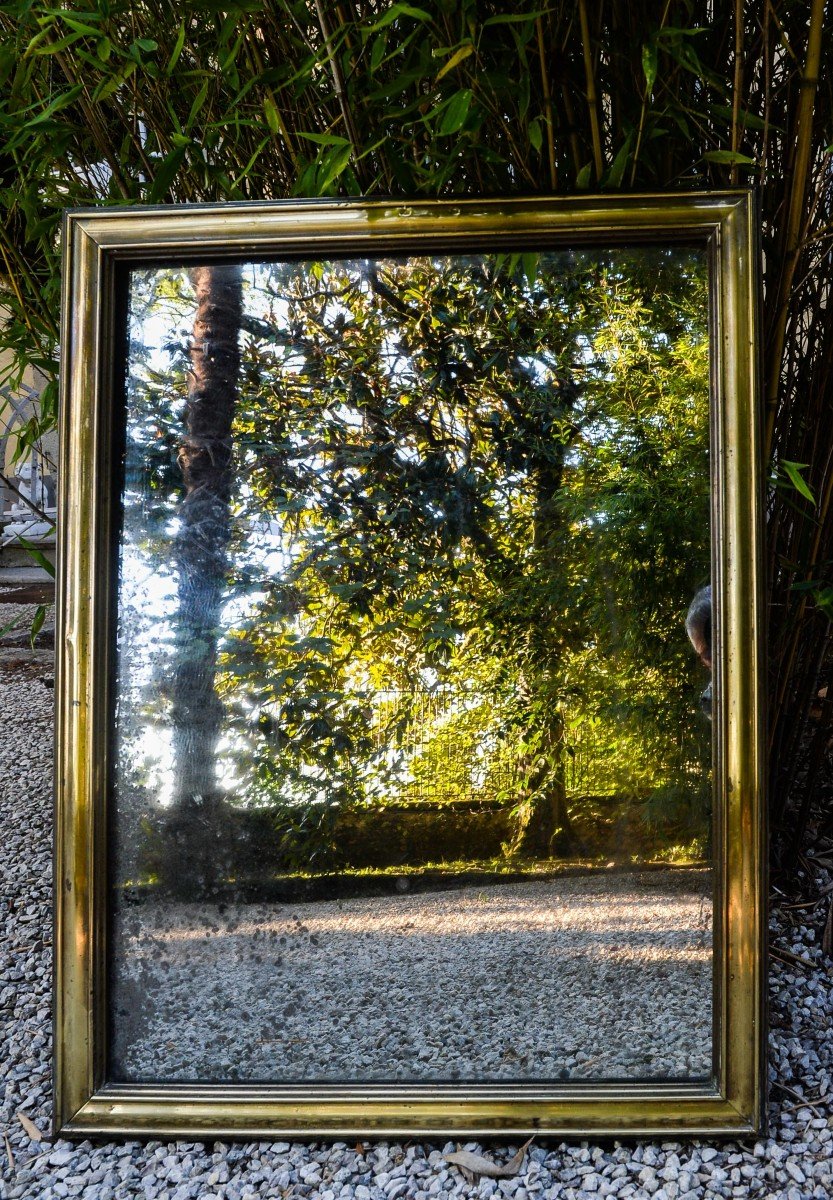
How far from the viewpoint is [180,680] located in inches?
44.8

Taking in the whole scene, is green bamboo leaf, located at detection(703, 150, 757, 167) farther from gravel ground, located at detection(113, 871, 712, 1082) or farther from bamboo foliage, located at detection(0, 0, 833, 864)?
gravel ground, located at detection(113, 871, 712, 1082)

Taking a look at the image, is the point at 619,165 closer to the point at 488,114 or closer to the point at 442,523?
the point at 488,114

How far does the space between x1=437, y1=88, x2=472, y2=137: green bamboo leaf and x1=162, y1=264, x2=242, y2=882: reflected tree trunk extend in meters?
0.32

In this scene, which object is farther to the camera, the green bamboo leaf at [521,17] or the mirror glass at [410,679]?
the mirror glass at [410,679]

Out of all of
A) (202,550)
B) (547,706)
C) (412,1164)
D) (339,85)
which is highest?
(339,85)

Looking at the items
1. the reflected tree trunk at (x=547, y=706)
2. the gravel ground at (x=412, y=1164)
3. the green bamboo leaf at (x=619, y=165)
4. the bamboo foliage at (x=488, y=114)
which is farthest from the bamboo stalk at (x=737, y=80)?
the gravel ground at (x=412, y=1164)

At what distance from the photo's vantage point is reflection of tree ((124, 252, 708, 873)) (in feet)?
3.67

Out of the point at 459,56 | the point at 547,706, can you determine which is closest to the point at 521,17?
the point at 459,56

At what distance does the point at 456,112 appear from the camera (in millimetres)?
1004

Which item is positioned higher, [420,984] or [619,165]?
[619,165]

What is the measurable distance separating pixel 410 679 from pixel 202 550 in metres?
0.32

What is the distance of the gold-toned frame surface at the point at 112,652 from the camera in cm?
109

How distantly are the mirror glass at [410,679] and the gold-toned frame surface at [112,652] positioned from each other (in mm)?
25

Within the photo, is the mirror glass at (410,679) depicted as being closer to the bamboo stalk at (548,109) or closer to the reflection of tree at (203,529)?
the reflection of tree at (203,529)
